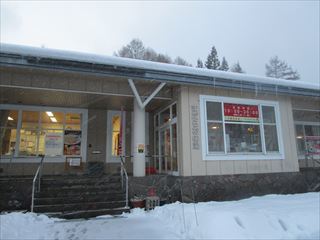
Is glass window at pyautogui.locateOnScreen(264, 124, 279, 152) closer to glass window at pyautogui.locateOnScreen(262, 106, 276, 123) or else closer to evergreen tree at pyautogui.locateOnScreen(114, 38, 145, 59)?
glass window at pyautogui.locateOnScreen(262, 106, 276, 123)

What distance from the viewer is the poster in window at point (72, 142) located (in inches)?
400

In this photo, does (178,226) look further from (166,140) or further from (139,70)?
(166,140)

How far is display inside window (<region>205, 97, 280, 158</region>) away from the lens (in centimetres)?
871

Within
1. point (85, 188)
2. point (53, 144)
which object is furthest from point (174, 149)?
point (53, 144)

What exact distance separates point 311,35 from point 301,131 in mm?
101870

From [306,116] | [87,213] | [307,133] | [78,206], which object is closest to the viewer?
[87,213]

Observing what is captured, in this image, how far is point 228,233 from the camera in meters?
4.62

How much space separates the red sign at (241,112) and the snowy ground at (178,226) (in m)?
3.62

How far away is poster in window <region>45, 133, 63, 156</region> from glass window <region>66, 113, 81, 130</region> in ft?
1.71

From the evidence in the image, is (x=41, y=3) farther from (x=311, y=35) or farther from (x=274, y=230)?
(x=311, y=35)

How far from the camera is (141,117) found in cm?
855

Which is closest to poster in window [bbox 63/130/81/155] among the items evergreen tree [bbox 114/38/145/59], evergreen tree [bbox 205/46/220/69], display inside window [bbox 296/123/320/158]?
display inside window [bbox 296/123/320/158]

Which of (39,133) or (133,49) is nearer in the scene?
(39,133)

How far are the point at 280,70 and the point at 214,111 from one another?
42978 mm
